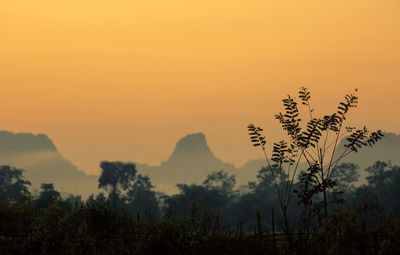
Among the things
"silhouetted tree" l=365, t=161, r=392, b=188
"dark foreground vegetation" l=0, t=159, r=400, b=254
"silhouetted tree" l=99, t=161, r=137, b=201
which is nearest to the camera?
"dark foreground vegetation" l=0, t=159, r=400, b=254

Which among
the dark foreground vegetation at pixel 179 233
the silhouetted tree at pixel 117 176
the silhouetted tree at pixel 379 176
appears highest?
the silhouetted tree at pixel 117 176

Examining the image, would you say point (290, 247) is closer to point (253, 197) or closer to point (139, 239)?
point (139, 239)

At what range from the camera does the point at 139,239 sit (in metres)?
20.4

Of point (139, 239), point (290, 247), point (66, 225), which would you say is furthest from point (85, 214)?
point (290, 247)

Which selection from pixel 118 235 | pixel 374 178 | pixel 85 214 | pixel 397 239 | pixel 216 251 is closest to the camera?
pixel 397 239

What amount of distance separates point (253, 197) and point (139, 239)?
8464 centimetres

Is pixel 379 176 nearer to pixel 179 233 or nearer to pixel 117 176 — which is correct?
pixel 117 176

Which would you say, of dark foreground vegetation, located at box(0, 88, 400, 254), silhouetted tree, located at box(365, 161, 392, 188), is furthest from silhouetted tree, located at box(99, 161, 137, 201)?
dark foreground vegetation, located at box(0, 88, 400, 254)

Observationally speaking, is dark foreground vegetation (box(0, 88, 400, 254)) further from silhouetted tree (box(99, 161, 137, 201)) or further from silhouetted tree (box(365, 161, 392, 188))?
silhouetted tree (box(99, 161, 137, 201))

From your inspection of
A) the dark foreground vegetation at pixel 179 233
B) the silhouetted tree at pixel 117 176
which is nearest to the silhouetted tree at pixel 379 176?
the silhouetted tree at pixel 117 176

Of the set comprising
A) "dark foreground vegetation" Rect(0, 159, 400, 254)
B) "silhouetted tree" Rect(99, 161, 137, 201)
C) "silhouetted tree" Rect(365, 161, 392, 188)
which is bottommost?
"dark foreground vegetation" Rect(0, 159, 400, 254)

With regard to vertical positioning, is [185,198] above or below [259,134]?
above

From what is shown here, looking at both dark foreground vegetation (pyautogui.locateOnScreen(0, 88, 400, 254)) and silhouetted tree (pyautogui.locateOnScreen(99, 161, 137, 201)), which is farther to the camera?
silhouetted tree (pyautogui.locateOnScreen(99, 161, 137, 201))

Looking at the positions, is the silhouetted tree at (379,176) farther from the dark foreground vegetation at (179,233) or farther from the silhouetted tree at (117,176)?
the dark foreground vegetation at (179,233)
